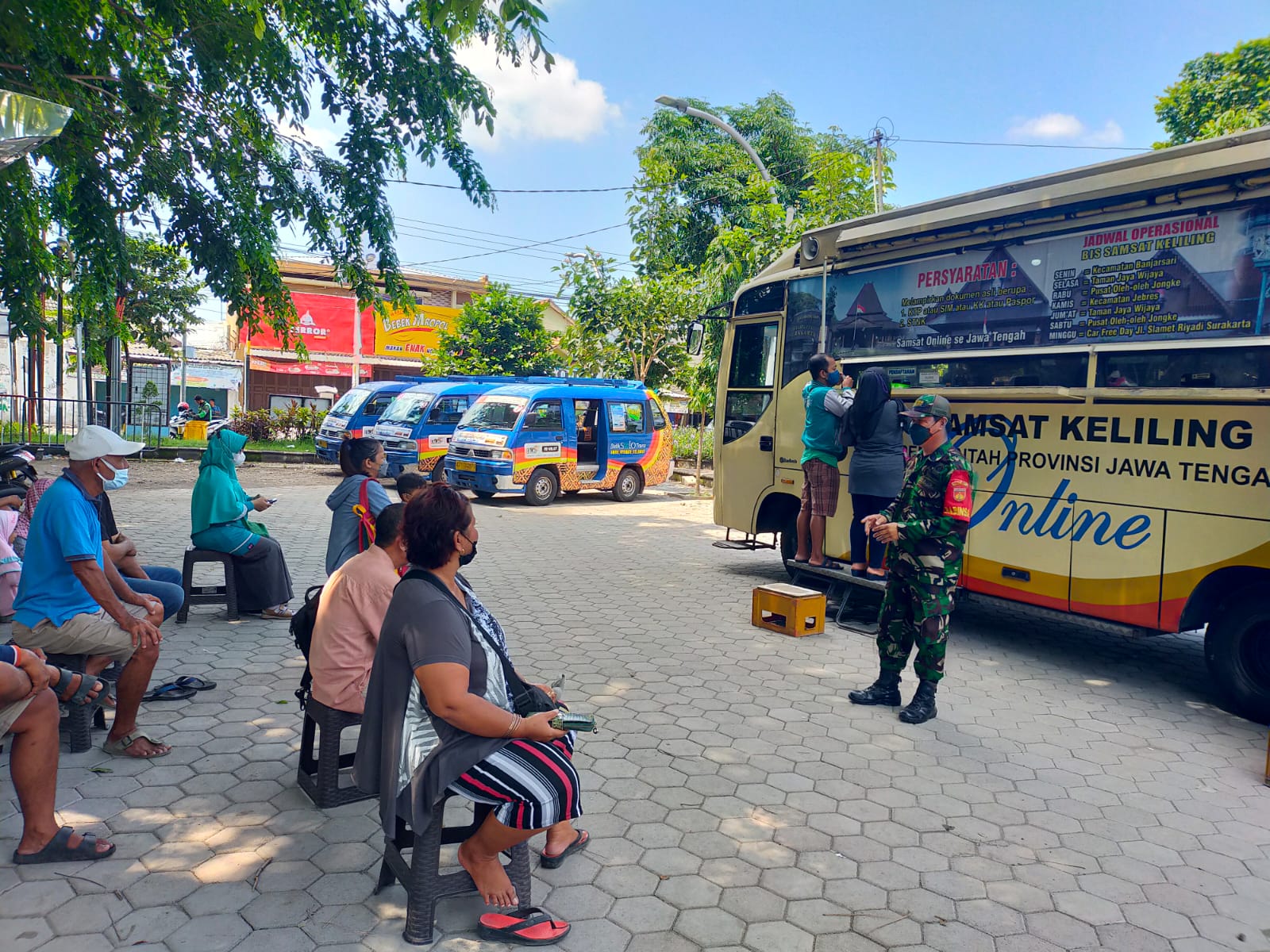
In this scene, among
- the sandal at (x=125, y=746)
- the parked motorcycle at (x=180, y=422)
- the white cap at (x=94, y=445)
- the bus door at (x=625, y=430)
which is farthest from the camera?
the parked motorcycle at (x=180, y=422)

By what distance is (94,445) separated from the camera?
4031mm

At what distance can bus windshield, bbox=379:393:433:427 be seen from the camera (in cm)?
1792

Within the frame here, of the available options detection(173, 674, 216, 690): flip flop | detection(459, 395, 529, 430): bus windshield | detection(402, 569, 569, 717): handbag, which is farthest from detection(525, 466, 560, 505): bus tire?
detection(402, 569, 569, 717): handbag

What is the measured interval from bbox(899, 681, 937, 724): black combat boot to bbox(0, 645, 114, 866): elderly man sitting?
157 inches

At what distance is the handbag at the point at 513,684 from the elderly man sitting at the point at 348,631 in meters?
0.89

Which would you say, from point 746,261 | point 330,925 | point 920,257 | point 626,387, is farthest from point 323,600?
point 626,387

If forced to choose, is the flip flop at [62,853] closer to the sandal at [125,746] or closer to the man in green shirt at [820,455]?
the sandal at [125,746]

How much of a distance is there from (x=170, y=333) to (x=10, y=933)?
96.3 feet

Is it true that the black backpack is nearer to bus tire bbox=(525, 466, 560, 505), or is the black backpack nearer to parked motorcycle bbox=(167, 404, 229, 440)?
bus tire bbox=(525, 466, 560, 505)

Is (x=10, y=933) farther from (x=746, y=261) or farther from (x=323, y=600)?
(x=746, y=261)

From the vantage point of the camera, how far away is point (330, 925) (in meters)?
2.95

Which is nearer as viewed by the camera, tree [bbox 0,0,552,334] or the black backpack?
the black backpack

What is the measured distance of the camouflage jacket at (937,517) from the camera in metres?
4.91

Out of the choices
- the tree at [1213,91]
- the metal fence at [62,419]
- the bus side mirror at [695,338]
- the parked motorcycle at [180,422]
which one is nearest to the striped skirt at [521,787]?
the bus side mirror at [695,338]
